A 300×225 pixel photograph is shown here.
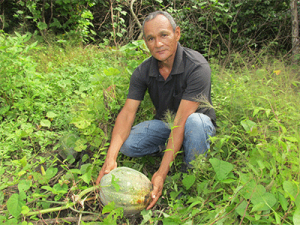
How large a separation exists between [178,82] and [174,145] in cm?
61

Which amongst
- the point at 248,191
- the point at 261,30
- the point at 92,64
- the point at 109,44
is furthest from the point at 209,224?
the point at 109,44

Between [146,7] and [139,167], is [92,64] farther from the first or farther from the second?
[139,167]

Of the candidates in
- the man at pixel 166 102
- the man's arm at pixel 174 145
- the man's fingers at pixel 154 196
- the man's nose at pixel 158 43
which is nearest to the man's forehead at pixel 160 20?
the man at pixel 166 102

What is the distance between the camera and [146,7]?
578 centimetres

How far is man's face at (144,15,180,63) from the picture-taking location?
2.11 m

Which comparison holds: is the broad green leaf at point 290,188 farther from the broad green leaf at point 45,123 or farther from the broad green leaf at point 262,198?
the broad green leaf at point 45,123

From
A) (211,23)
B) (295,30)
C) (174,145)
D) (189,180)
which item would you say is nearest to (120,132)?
(174,145)

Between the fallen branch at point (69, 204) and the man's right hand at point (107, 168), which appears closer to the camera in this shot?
the fallen branch at point (69, 204)

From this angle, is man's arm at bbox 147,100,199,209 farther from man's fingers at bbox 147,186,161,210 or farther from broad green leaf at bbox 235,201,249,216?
broad green leaf at bbox 235,201,249,216

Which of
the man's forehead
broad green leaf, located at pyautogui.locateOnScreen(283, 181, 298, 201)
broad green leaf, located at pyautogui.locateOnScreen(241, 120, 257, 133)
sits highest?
the man's forehead

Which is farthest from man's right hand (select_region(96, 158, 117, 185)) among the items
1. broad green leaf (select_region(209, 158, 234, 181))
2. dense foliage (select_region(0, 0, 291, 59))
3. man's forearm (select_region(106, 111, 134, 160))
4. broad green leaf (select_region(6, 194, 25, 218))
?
dense foliage (select_region(0, 0, 291, 59))

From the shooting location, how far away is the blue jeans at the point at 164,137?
199 centimetres

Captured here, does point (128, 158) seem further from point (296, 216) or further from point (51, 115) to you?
point (296, 216)

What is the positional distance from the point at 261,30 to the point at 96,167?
4592 millimetres
